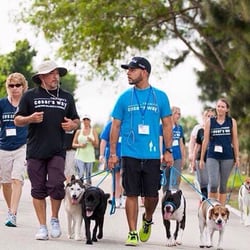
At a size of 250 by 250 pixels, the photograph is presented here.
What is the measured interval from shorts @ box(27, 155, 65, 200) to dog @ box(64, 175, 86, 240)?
0.16m

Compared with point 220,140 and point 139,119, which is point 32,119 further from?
point 220,140

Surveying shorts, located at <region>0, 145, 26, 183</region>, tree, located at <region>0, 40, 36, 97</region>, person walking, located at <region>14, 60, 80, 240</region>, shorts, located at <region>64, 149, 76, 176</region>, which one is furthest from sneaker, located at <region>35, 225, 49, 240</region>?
tree, located at <region>0, 40, 36, 97</region>

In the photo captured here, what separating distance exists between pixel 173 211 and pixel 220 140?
3.21 meters

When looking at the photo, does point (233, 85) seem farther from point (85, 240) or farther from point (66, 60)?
point (85, 240)

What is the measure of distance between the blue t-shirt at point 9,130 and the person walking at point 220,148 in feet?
9.73

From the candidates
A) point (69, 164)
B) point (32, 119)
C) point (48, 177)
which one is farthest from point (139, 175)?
point (69, 164)

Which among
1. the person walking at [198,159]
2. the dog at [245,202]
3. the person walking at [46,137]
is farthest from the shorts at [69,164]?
the person walking at [46,137]

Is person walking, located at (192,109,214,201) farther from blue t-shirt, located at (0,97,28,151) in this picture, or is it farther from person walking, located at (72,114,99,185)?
blue t-shirt, located at (0,97,28,151)

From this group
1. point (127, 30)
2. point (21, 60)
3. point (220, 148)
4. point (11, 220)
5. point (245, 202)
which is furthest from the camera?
point (21, 60)

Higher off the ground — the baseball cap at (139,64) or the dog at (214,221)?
the baseball cap at (139,64)

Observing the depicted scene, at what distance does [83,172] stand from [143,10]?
51.5 feet

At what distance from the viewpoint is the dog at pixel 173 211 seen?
33.3 feet

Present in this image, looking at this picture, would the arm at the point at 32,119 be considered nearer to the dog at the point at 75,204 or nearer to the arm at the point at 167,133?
the dog at the point at 75,204

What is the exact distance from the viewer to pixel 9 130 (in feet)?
38.1
